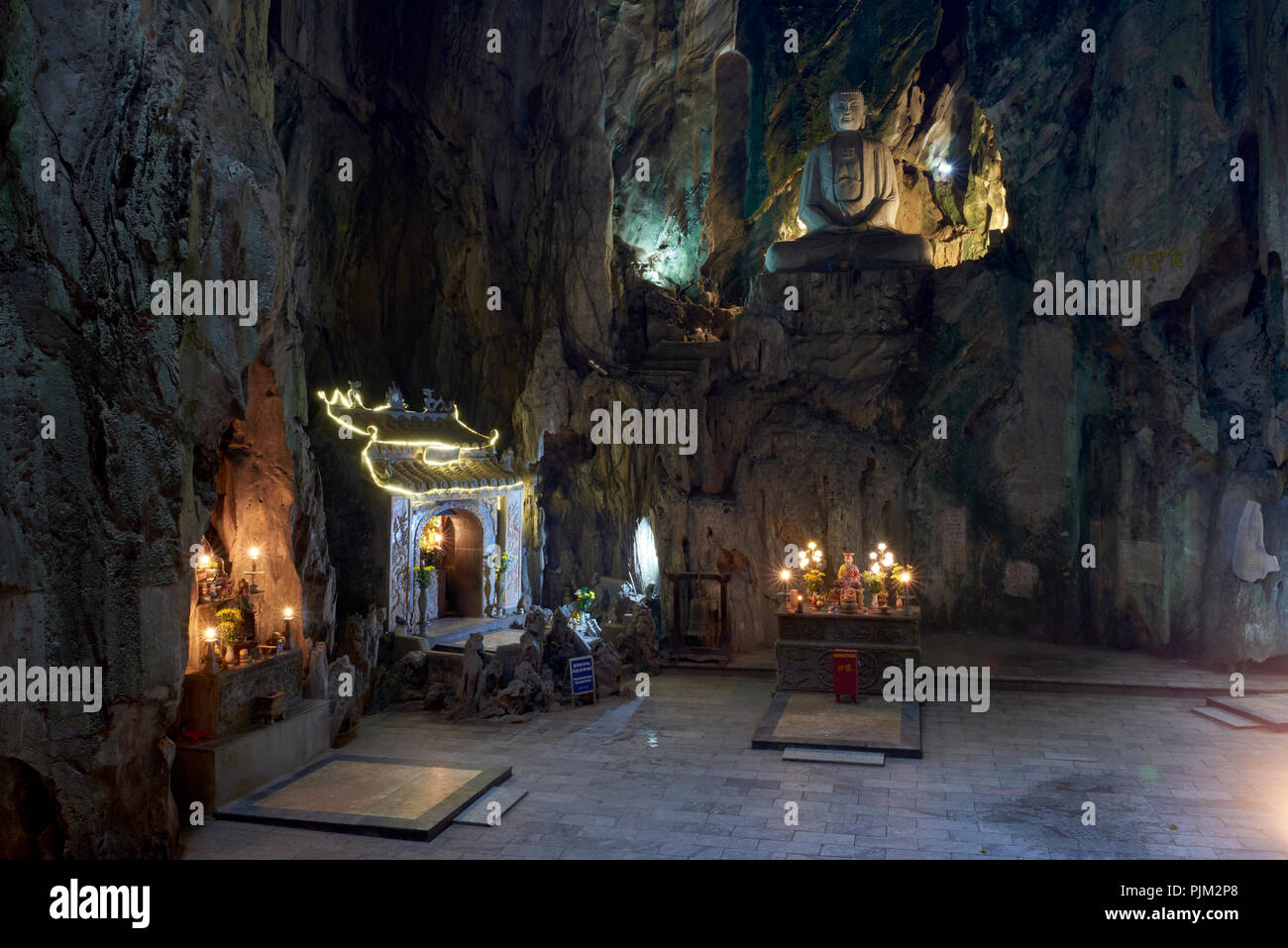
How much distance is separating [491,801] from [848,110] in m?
16.9

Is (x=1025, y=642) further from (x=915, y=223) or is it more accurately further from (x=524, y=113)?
(x=524, y=113)

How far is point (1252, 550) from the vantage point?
613 inches

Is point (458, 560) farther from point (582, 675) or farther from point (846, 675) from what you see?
point (846, 675)

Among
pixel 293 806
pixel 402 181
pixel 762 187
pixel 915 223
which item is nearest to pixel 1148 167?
pixel 915 223

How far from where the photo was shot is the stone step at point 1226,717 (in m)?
13.4

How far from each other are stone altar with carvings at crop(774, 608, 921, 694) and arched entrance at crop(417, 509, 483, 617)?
617 centimetres

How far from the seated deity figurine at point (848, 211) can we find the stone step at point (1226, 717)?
33.3 feet

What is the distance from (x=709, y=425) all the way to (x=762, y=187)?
8.54 metres

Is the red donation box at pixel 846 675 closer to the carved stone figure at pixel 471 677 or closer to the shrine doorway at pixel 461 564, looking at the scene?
the carved stone figure at pixel 471 677

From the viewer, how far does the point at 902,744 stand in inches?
494

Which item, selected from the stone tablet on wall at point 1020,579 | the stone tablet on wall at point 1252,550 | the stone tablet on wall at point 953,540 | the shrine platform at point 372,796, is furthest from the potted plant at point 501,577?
the stone tablet on wall at point 1252,550

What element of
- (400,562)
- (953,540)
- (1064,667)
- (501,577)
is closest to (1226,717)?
(1064,667)

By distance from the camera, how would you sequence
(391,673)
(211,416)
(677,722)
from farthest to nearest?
(391,673)
(677,722)
(211,416)

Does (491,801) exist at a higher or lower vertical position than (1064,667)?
lower
